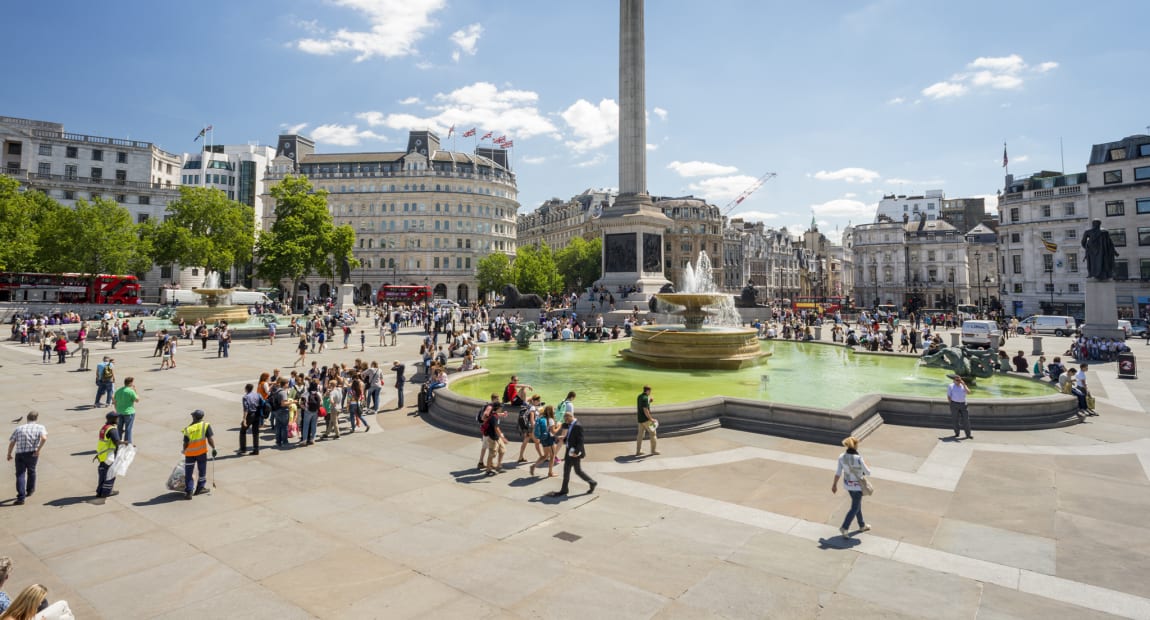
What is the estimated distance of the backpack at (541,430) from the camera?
374 inches

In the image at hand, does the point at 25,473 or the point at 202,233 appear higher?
the point at 202,233

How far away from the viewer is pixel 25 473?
26.7 ft

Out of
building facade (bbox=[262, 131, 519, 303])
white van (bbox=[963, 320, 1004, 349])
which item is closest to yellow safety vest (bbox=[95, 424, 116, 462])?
white van (bbox=[963, 320, 1004, 349])

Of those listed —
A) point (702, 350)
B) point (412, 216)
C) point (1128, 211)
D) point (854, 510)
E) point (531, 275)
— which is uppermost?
point (412, 216)

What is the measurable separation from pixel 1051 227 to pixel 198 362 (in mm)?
80482

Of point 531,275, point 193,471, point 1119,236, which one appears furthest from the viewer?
point 531,275

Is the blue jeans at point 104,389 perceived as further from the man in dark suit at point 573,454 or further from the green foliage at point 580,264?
the green foliage at point 580,264

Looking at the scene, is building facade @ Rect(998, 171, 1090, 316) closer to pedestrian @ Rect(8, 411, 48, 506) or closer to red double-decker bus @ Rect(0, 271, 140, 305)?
pedestrian @ Rect(8, 411, 48, 506)

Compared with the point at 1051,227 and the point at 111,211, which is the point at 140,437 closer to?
the point at 111,211

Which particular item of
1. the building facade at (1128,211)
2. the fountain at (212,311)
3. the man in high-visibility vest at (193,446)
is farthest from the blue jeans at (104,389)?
the building facade at (1128,211)

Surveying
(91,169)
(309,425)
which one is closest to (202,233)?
(91,169)

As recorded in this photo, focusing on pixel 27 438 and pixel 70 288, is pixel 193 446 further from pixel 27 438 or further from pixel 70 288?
pixel 70 288

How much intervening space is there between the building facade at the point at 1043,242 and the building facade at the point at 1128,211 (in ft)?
7.50

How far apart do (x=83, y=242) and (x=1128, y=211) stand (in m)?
103
